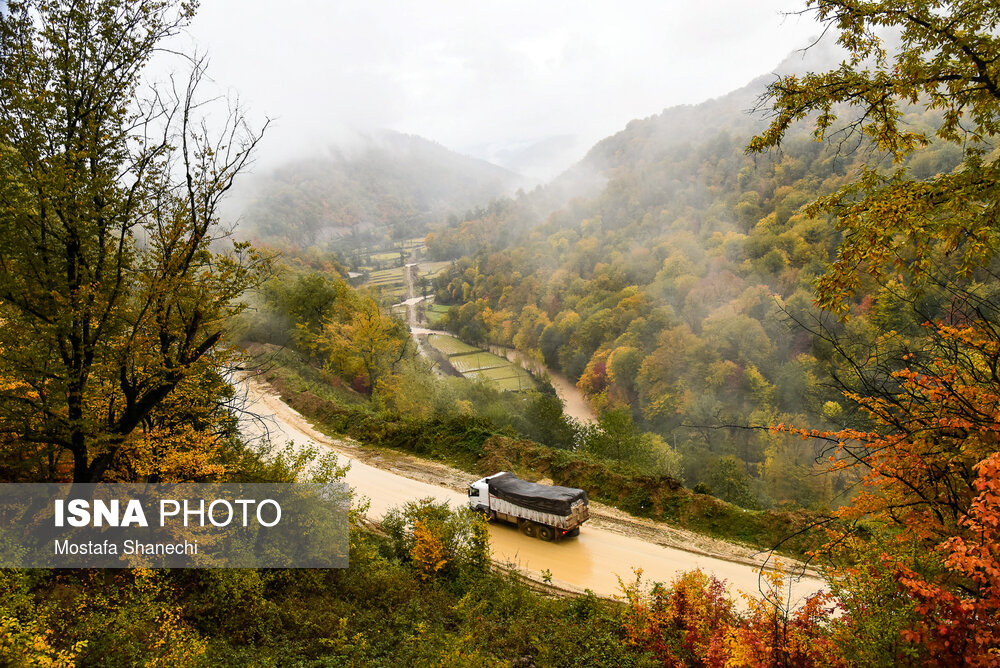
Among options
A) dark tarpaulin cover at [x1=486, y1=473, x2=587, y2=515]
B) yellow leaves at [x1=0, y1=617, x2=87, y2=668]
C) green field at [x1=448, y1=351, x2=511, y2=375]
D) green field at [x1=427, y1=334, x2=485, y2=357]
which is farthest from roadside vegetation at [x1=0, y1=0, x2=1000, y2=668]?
green field at [x1=427, y1=334, x2=485, y2=357]

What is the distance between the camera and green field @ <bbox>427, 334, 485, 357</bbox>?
235 ft

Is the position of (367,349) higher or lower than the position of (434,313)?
higher

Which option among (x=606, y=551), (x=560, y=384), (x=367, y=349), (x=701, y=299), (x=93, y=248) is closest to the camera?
(x=93, y=248)

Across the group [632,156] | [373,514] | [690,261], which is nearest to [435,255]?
[632,156]

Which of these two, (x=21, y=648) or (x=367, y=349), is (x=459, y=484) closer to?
(x=21, y=648)

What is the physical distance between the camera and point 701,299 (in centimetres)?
5312

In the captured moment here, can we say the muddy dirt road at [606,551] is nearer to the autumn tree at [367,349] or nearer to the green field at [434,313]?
the autumn tree at [367,349]

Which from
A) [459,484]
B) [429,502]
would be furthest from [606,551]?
[459,484]

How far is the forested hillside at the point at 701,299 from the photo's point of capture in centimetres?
3070

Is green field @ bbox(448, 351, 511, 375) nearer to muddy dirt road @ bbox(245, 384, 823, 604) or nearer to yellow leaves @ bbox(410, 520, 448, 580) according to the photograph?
muddy dirt road @ bbox(245, 384, 823, 604)

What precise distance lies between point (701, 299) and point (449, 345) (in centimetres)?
3752

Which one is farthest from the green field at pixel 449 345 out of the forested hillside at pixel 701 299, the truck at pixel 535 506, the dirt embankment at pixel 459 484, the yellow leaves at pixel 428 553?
the yellow leaves at pixel 428 553

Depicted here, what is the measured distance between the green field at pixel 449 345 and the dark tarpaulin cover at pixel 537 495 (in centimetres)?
5397

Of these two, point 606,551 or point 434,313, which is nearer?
point 606,551
